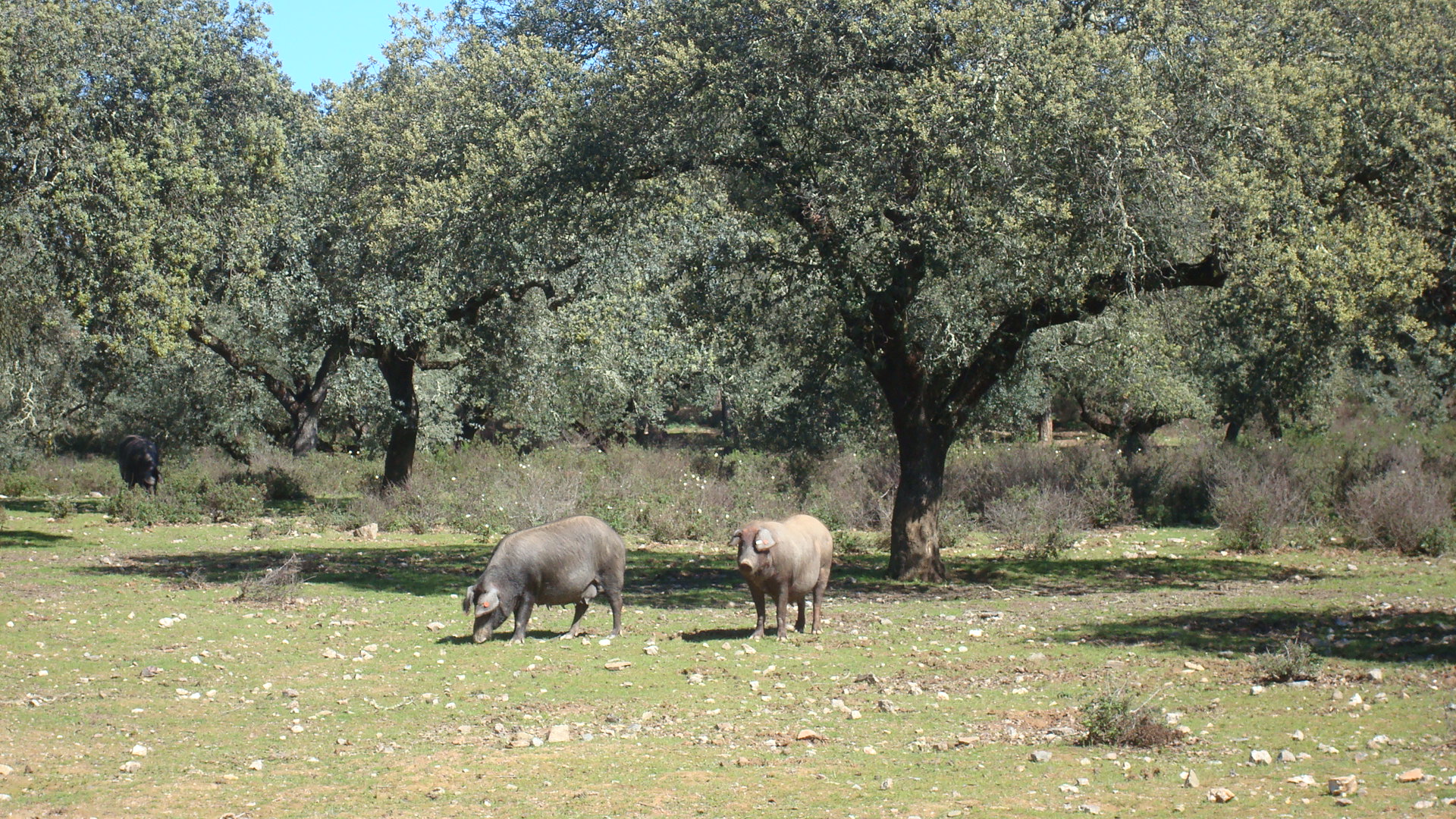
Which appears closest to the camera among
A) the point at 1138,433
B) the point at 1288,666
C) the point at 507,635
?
the point at 1288,666

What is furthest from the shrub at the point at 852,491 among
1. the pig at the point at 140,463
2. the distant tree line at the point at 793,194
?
the pig at the point at 140,463

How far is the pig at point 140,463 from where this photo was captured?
33812 millimetres

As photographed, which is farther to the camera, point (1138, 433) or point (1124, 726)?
point (1138, 433)

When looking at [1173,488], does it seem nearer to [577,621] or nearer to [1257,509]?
[1257,509]

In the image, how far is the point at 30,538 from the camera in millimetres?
24797

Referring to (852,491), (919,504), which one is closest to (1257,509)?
(919,504)

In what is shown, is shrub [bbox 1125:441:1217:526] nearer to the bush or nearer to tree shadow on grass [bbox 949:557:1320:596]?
the bush

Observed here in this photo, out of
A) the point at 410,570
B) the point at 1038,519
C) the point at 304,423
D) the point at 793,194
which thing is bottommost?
the point at 410,570

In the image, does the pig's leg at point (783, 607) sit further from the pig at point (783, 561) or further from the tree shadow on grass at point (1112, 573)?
the tree shadow on grass at point (1112, 573)

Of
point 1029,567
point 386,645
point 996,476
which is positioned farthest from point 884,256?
point 996,476

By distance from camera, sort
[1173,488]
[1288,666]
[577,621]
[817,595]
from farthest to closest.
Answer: [1173,488] < [817,595] < [577,621] < [1288,666]

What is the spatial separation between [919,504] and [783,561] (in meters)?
7.47

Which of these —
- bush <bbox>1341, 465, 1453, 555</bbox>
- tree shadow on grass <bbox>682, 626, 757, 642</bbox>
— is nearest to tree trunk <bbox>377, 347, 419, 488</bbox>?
tree shadow on grass <bbox>682, 626, 757, 642</bbox>

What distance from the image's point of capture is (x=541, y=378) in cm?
2862
